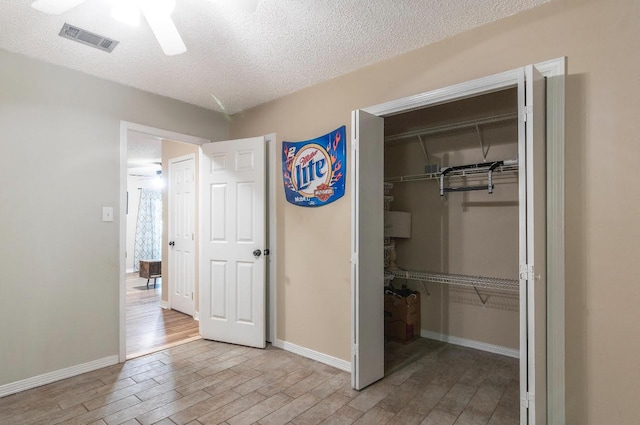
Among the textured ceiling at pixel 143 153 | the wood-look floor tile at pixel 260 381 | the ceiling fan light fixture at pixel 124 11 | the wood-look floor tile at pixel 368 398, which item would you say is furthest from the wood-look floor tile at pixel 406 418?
the textured ceiling at pixel 143 153

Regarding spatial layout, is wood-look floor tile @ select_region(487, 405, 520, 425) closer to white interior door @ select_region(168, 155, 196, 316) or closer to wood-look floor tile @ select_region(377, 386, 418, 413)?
wood-look floor tile @ select_region(377, 386, 418, 413)

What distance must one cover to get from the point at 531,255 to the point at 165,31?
7.24 feet

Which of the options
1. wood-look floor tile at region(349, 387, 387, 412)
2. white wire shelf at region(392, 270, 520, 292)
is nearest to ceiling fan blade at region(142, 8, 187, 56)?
wood-look floor tile at region(349, 387, 387, 412)

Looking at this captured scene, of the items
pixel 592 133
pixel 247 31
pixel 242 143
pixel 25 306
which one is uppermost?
pixel 247 31

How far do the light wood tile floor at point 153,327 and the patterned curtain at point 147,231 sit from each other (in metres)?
2.80

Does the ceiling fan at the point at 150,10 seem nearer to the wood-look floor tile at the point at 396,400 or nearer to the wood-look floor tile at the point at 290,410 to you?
the wood-look floor tile at the point at 290,410

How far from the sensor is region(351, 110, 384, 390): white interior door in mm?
2466

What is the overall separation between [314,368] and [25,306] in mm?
2300

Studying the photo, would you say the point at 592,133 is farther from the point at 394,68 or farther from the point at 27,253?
the point at 27,253

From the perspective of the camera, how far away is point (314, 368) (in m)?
2.88

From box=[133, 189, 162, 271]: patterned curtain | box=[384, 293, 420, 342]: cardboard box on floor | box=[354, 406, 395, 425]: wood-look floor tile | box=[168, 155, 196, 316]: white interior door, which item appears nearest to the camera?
box=[354, 406, 395, 425]: wood-look floor tile

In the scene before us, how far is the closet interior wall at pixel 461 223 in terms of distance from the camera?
321 cm

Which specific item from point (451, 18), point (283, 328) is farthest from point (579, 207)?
point (283, 328)

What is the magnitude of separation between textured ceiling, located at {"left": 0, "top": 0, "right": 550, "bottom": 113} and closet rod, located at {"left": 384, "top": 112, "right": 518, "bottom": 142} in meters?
1.11
